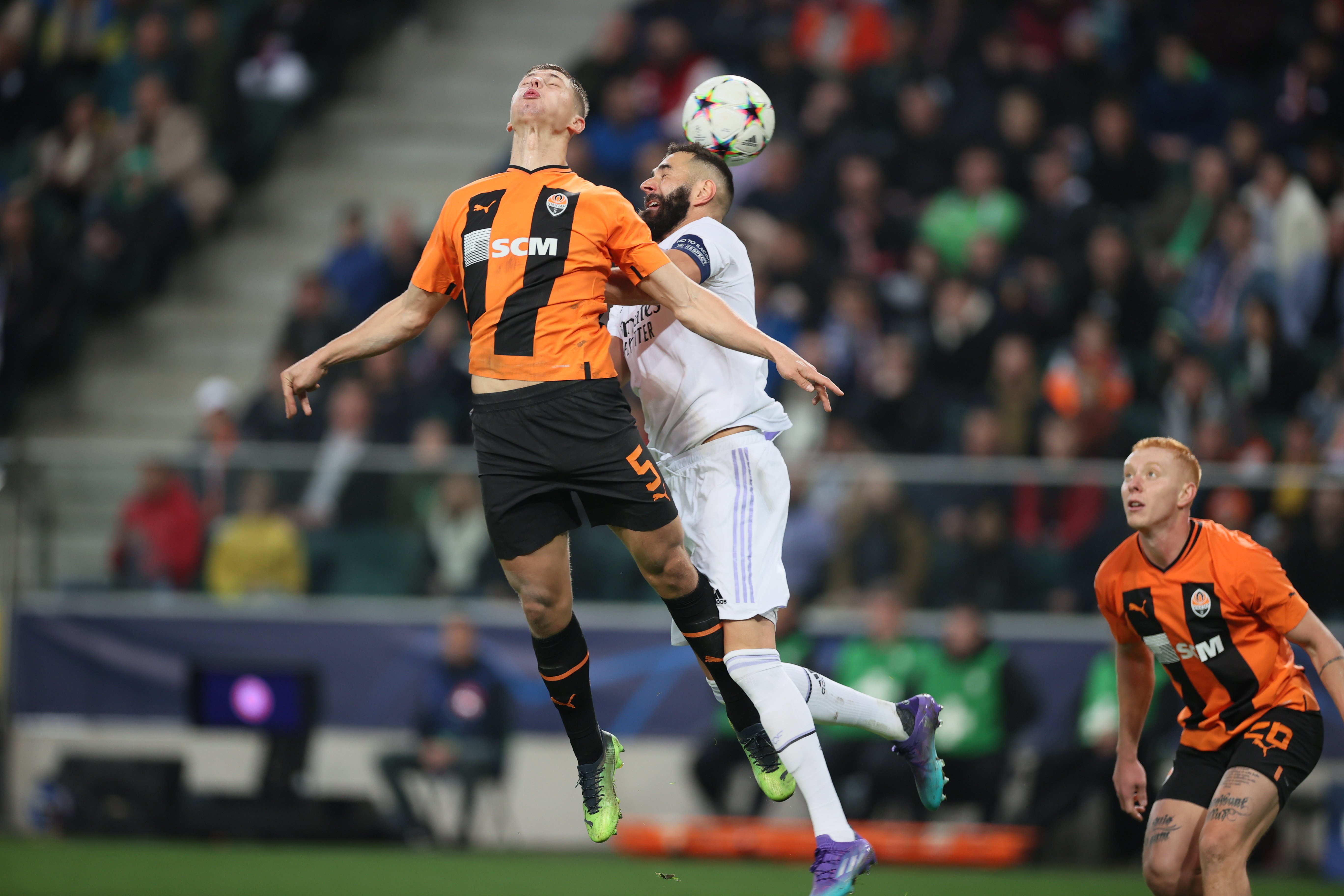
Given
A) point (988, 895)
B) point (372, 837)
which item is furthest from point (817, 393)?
point (372, 837)

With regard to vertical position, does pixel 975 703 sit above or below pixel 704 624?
below

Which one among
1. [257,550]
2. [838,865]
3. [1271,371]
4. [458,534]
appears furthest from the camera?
[1271,371]

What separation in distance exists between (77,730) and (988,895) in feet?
23.5

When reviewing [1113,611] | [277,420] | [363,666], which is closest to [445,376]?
[277,420]

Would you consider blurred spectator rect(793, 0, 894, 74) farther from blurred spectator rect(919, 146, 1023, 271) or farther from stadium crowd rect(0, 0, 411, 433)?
stadium crowd rect(0, 0, 411, 433)

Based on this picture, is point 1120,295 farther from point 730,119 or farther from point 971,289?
point 730,119

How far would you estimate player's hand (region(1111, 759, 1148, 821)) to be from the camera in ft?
23.2

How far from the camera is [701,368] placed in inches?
270

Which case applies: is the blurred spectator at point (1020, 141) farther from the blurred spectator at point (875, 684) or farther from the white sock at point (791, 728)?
the white sock at point (791, 728)

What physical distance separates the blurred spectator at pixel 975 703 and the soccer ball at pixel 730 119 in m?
5.43

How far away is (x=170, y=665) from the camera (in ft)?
42.0

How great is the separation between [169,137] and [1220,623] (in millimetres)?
13191

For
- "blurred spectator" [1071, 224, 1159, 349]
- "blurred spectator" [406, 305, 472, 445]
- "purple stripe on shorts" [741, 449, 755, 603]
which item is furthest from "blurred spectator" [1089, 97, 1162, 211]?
"purple stripe on shorts" [741, 449, 755, 603]

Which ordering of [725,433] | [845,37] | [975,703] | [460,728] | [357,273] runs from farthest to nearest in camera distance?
[845,37] < [357,273] < [460,728] < [975,703] < [725,433]
